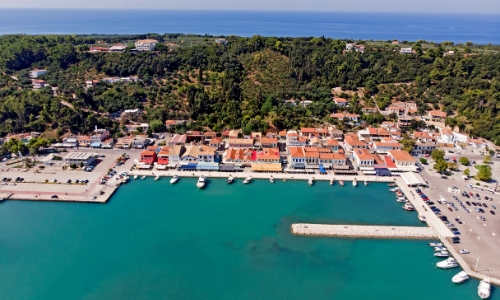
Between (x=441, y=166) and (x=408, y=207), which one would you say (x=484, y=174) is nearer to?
(x=441, y=166)

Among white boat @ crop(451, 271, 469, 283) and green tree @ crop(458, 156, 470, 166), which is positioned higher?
green tree @ crop(458, 156, 470, 166)

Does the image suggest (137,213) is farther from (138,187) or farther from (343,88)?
(343,88)

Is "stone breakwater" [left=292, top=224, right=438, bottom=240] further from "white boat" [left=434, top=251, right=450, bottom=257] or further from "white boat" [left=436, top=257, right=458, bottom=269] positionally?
"white boat" [left=436, top=257, right=458, bottom=269]

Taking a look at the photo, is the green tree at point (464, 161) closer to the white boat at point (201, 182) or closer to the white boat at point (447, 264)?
the white boat at point (447, 264)

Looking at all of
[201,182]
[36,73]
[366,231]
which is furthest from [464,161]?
[36,73]

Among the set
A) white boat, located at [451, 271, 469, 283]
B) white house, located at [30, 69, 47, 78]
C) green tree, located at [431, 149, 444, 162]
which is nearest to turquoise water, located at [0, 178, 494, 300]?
white boat, located at [451, 271, 469, 283]

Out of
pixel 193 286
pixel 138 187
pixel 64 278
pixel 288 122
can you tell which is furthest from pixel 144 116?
pixel 193 286
